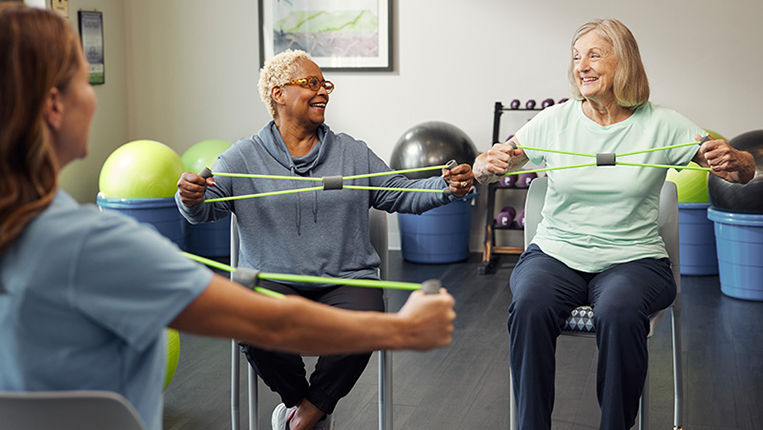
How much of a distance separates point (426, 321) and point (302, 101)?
1.48 m

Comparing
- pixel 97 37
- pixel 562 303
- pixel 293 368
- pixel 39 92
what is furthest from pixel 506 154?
pixel 97 37

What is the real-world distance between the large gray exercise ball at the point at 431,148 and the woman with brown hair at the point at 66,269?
3947mm

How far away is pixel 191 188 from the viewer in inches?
97.8

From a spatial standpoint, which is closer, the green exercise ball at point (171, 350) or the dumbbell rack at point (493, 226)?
the green exercise ball at point (171, 350)

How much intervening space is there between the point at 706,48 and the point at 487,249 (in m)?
1.95

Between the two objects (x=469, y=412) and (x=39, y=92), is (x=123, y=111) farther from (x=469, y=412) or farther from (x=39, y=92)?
(x=39, y=92)

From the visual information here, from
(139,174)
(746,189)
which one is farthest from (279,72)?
(746,189)

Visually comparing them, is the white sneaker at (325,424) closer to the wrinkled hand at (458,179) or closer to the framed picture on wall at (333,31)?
the wrinkled hand at (458,179)

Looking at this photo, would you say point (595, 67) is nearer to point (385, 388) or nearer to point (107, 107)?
point (385, 388)

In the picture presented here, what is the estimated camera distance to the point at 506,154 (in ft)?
8.67

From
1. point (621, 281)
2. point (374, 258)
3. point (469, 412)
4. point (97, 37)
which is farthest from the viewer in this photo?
point (97, 37)

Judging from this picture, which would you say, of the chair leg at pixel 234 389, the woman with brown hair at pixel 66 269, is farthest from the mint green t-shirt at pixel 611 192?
the woman with brown hair at pixel 66 269

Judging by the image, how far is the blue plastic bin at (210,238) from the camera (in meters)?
5.71

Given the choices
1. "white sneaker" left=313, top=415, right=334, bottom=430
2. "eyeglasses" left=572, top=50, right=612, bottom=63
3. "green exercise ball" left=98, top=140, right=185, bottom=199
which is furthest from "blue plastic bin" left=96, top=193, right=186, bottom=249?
"eyeglasses" left=572, top=50, right=612, bottom=63
